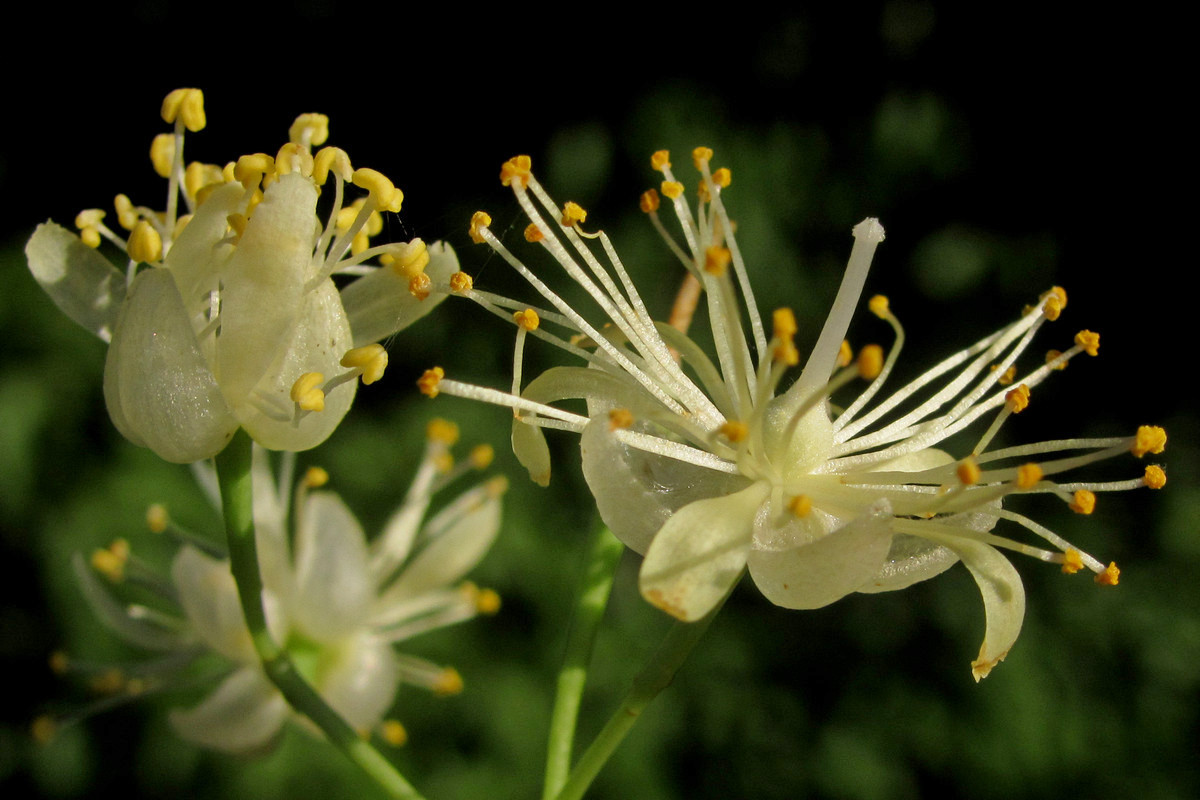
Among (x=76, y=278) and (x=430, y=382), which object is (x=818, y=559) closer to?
(x=430, y=382)

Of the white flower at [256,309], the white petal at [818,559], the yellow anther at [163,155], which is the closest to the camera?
the white petal at [818,559]

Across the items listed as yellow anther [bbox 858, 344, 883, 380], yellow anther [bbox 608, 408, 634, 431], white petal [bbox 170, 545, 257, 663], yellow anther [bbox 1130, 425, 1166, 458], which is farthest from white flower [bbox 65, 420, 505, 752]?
yellow anther [bbox 1130, 425, 1166, 458]

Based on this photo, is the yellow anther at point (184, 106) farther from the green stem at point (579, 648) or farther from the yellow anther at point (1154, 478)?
the yellow anther at point (1154, 478)

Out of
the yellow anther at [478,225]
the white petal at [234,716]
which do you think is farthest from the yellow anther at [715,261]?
the white petal at [234,716]

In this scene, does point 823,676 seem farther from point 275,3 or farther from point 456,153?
point 275,3

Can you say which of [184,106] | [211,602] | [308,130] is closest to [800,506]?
A: [308,130]

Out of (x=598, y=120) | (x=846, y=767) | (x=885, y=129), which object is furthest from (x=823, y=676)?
(x=598, y=120)

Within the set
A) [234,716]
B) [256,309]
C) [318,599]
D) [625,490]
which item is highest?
[256,309]
